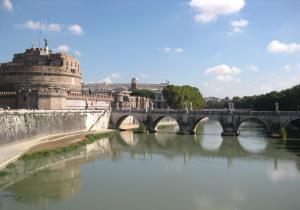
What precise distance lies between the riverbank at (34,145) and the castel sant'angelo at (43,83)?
929 cm

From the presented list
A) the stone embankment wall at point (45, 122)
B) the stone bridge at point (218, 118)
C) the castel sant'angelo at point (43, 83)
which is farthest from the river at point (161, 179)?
the castel sant'angelo at point (43, 83)

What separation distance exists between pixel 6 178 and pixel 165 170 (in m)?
8.40

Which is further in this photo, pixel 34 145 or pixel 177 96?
pixel 177 96

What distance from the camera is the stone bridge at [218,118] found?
39469 millimetres

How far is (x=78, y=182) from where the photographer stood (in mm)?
20312

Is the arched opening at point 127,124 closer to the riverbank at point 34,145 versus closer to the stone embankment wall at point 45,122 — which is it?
the stone embankment wall at point 45,122

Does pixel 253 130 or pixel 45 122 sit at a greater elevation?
pixel 45 122

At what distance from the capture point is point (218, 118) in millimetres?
41844

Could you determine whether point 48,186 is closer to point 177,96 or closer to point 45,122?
point 45,122

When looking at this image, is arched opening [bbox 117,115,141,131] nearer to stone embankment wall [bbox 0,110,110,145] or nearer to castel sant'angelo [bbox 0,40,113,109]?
stone embankment wall [bbox 0,110,110,145]

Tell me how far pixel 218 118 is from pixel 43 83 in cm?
2198

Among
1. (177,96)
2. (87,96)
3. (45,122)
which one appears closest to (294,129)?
(177,96)

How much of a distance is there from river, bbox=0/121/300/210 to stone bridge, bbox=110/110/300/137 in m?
6.23

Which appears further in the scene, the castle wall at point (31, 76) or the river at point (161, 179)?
the castle wall at point (31, 76)
